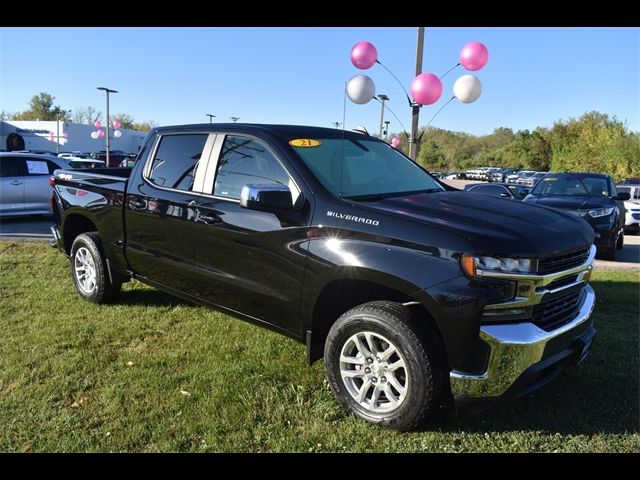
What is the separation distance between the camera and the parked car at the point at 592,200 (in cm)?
847

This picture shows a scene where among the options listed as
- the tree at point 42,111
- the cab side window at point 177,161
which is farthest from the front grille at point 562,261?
the tree at point 42,111

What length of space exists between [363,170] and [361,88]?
675 cm

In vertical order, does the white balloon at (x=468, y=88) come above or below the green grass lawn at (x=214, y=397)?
above

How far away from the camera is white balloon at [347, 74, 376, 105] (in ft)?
33.0

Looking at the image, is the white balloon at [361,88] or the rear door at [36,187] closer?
the white balloon at [361,88]

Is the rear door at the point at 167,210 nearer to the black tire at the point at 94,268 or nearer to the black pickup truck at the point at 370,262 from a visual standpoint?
the black pickup truck at the point at 370,262

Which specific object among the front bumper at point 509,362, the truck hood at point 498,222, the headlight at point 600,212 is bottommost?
the front bumper at point 509,362

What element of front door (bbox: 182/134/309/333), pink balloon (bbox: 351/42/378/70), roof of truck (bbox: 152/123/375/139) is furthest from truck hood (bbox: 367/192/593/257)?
pink balloon (bbox: 351/42/378/70)

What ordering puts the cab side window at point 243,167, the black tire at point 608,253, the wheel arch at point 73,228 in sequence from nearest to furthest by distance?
the cab side window at point 243,167 → the wheel arch at point 73,228 → the black tire at point 608,253

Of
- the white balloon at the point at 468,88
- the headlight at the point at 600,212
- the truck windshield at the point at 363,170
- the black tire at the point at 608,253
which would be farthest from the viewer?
the white balloon at the point at 468,88

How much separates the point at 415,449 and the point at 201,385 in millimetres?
1552

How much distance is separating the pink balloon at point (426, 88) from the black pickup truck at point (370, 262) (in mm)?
5518

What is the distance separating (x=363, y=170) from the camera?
378cm

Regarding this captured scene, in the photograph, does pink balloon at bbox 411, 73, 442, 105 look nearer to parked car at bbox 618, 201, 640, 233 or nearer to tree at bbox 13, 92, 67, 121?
parked car at bbox 618, 201, 640, 233
